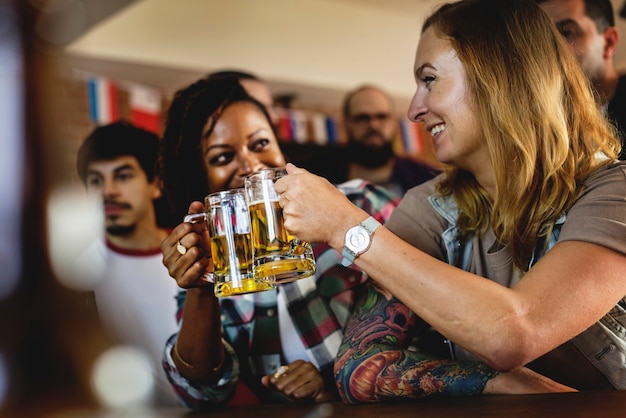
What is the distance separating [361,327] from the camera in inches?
48.9

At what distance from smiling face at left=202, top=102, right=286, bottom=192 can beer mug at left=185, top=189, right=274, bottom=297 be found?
1.24 feet

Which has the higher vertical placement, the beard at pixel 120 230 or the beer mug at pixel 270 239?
the beer mug at pixel 270 239

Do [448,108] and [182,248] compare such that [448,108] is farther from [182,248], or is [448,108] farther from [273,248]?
[182,248]

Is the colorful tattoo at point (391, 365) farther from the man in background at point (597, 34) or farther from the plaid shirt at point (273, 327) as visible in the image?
the man in background at point (597, 34)

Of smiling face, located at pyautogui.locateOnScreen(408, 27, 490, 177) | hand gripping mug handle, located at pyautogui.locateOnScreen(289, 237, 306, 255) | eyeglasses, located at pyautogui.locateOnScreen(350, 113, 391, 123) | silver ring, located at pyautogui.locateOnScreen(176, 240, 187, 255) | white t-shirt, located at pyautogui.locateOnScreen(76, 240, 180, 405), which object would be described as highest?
smiling face, located at pyautogui.locateOnScreen(408, 27, 490, 177)

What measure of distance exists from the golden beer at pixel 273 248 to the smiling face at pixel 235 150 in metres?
0.42

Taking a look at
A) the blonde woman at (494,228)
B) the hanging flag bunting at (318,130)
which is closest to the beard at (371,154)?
the hanging flag bunting at (318,130)

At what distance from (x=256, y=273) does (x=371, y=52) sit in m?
4.06

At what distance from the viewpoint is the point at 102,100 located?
3.73 m

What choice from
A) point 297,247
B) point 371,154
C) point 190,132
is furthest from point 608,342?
point 371,154

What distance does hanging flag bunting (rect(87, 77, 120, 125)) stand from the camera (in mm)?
3668

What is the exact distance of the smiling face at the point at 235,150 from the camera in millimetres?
1458

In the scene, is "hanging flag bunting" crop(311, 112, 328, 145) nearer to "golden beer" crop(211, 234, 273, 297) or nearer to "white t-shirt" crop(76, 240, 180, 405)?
"white t-shirt" crop(76, 240, 180, 405)

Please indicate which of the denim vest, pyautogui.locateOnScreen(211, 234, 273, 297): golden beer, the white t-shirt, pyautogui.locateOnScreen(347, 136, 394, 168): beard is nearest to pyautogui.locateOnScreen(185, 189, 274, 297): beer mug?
pyautogui.locateOnScreen(211, 234, 273, 297): golden beer
